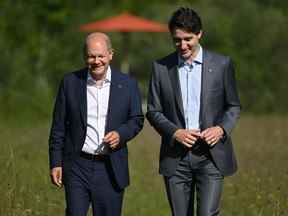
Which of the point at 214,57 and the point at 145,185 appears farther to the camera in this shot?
the point at 145,185

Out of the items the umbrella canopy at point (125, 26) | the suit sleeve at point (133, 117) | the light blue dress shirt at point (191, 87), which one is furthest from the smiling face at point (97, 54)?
the umbrella canopy at point (125, 26)

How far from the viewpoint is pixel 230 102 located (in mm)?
7281

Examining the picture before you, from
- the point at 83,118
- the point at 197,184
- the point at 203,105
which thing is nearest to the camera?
the point at 83,118

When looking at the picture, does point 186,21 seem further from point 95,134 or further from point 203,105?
point 95,134

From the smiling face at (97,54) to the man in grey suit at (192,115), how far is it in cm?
49

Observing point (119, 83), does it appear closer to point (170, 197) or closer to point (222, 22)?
point (170, 197)

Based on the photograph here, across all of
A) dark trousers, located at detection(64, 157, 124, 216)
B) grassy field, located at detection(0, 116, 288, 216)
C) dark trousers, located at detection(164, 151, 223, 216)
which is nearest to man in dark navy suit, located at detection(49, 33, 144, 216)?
dark trousers, located at detection(64, 157, 124, 216)

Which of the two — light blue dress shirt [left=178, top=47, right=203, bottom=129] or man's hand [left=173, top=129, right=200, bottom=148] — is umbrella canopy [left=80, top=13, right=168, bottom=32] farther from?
man's hand [left=173, top=129, right=200, bottom=148]

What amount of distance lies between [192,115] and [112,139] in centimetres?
66

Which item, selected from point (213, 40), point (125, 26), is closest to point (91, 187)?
point (125, 26)

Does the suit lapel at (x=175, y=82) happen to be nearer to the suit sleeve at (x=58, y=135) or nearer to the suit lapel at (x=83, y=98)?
the suit lapel at (x=83, y=98)

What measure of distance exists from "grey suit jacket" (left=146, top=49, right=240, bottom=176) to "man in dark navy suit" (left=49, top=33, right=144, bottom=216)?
0.75ft

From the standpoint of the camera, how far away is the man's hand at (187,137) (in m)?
6.99

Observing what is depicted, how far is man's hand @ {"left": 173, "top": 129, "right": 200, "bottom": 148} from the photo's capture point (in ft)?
22.9
